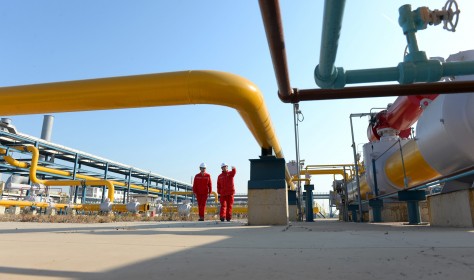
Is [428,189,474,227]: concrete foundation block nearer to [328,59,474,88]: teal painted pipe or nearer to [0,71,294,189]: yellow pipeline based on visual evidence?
[328,59,474,88]: teal painted pipe

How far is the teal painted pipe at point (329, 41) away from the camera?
1547 mm

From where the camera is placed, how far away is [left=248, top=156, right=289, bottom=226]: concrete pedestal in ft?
17.7

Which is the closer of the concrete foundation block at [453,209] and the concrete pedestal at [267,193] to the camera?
the concrete foundation block at [453,209]

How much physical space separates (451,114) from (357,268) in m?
3.58

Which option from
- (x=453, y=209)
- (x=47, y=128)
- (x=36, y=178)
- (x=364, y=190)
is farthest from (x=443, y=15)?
(x=47, y=128)

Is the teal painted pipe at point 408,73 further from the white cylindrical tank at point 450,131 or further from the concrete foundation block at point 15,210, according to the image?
the concrete foundation block at point 15,210

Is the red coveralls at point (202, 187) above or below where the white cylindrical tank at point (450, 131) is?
below

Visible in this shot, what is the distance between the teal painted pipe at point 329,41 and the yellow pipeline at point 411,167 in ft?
11.3

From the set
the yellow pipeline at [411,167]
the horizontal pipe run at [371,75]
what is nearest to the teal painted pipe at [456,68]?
the horizontal pipe run at [371,75]

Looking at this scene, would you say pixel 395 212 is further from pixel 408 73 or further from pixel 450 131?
pixel 408 73

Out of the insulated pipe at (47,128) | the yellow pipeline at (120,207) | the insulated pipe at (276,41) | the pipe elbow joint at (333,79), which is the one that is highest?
the insulated pipe at (47,128)

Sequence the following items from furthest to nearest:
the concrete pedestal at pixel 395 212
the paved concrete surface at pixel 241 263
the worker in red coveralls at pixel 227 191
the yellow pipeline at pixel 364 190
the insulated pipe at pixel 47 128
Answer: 1. the insulated pipe at pixel 47 128
2. the concrete pedestal at pixel 395 212
3. the yellow pipeline at pixel 364 190
4. the worker in red coveralls at pixel 227 191
5. the paved concrete surface at pixel 241 263

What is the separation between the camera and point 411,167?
17.6 ft

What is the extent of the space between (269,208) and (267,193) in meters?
0.27
